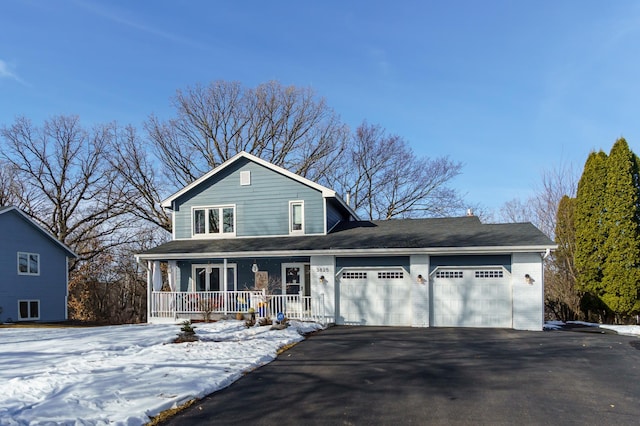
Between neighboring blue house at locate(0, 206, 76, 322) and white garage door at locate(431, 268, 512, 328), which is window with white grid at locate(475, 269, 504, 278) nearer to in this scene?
white garage door at locate(431, 268, 512, 328)

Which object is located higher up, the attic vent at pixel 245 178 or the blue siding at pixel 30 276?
the attic vent at pixel 245 178

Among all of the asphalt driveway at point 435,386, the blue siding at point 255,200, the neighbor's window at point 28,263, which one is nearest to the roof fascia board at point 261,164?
the blue siding at point 255,200

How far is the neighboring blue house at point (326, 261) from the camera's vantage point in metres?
15.1

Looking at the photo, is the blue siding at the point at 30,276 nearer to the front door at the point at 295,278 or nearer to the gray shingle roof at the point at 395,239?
the gray shingle roof at the point at 395,239

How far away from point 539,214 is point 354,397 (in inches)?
858

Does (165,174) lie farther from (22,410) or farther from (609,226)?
(22,410)

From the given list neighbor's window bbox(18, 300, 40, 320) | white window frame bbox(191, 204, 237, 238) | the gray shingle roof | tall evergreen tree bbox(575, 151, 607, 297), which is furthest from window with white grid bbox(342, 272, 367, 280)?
neighbor's window bbox(18, 300, 40, 320)

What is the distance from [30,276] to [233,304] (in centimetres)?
1143

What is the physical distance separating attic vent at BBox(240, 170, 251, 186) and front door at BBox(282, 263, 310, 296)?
3.59m

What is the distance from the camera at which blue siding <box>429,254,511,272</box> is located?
49.4 feet

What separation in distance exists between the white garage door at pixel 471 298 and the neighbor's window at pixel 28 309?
1780cm

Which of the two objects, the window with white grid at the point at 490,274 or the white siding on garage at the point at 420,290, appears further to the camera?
the white siding on garage at the point at 420,290

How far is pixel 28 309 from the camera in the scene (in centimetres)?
2200

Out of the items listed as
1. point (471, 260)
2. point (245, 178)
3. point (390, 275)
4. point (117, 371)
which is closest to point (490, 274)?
point (471, 260)
